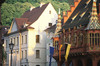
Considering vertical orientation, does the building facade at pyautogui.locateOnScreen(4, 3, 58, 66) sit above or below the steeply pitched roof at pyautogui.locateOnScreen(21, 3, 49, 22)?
below

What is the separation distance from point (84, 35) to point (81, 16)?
5559 millimetres

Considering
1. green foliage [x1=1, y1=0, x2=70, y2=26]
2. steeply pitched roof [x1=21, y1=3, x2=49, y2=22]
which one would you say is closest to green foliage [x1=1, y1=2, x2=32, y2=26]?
green foliage [x1=1, y1=0, x2=70, y2=26]

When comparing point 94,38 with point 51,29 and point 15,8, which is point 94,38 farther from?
point 15,8

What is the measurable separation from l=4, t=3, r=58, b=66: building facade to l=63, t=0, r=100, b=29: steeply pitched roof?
812 inches

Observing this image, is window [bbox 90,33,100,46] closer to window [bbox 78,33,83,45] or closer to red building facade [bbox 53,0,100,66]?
red building facade [bbox 53,0,100,66]

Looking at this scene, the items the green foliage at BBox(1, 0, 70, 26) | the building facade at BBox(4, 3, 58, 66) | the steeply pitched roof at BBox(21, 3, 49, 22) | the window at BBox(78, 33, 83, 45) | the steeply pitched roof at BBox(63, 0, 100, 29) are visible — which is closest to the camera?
the window at BBox(78, 33, 83, 45)

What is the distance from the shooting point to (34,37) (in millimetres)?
79500

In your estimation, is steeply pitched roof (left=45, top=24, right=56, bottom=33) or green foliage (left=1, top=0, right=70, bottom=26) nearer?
steeply pitched roof (left=45, top=24, right=56, bottom=33)

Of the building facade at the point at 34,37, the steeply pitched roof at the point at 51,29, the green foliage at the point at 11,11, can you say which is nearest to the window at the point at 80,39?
the steeply pitched roof at the point at 51,29

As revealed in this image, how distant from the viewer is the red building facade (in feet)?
152

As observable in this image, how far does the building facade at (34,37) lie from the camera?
79.0 m

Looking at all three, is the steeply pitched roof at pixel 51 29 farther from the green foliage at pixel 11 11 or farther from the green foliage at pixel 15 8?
the green foliage at pixel 11 11

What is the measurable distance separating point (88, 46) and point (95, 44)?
1157mm

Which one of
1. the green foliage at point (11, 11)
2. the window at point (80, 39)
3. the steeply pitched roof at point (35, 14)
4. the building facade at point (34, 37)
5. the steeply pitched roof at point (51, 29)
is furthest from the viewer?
the green foliage at point (11, 11)
